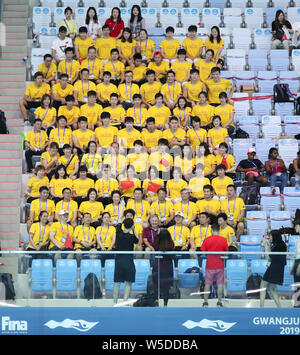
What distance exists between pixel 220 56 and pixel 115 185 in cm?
435

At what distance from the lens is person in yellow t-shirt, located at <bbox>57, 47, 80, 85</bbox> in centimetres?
1685

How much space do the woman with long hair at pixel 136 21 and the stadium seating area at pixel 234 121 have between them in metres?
0.50

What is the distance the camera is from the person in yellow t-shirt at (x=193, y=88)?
53.7 feet

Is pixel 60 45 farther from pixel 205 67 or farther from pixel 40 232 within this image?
pixel 40 232

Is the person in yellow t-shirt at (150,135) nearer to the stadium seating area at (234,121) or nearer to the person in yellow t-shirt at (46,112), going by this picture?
the stadium seating area at (234,121)

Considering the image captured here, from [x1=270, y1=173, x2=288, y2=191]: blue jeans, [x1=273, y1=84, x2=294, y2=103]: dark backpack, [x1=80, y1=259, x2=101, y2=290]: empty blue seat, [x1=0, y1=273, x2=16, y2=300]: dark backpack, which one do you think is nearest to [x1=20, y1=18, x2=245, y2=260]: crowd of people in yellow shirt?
[x1=270, y1=173, x2=288, y2=191]: blue jeans

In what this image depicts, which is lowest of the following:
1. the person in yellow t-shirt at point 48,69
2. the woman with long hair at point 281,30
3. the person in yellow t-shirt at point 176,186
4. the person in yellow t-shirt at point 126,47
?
the person in yellow t-shirt at point 176,186

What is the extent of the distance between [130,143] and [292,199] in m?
3.01

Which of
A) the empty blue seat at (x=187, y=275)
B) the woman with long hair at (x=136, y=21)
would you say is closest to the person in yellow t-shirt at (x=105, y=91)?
the woman with long hair at (x=136, y=21)

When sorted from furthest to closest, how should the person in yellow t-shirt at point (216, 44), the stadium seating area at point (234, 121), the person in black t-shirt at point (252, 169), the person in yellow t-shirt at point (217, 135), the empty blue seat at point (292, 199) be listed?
the person in yellow t-shirt at point (216, 44) < the person in yellow t-shirt at point (217, 135) < the person in black t-shirt at point (252, 169) < the empty blue seat at point (292, 199) < the stadium seating area at point (234, 121)

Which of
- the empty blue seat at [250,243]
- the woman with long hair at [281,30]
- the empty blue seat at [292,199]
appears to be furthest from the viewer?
the woman with long hair at [281,30]

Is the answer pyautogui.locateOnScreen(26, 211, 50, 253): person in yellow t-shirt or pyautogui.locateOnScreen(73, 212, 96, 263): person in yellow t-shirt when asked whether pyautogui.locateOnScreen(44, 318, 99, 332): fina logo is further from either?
pyautogui.locateOnScreen(26, 211, 50, 253): person in yellow t-shirt

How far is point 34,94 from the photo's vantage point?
54.4 feet
